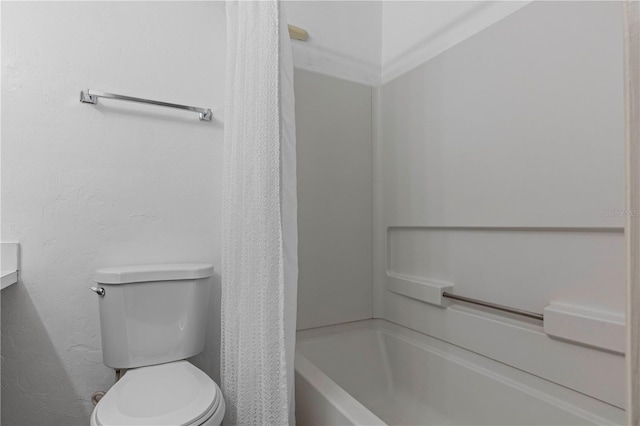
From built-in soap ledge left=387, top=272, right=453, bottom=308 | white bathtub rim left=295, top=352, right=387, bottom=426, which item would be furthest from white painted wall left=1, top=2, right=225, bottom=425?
built-in soap ledge left=387, top=272, right=453, bottom=308

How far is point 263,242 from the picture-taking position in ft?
3.50

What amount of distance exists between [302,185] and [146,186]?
2.34 feet

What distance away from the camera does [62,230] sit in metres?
1.31

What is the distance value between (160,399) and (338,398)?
21.0 inches

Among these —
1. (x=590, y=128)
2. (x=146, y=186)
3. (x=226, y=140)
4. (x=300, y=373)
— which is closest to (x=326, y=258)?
(x=300, y=373)

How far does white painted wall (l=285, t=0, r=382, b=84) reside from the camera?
1792 millimetres

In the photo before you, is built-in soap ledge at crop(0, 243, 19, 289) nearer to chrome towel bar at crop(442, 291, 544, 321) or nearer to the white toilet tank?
the white toilet tank

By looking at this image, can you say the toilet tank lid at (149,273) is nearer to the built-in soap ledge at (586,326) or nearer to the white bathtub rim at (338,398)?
the white bathtub rim at (338,398)

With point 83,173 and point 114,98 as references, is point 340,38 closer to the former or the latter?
point 114,98

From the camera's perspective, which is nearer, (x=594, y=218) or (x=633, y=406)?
(x=633, y=406)

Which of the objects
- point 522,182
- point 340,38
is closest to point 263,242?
point 522,182

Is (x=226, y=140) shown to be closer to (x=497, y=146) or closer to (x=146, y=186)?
(x=146, y=186)

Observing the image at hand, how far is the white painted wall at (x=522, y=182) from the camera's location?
104 cm

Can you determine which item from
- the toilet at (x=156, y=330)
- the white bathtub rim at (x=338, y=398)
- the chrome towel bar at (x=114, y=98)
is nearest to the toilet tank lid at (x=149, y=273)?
the toilet at (x=156, y=330)
